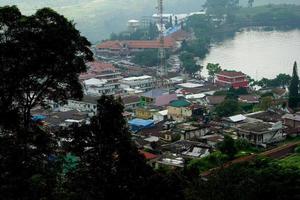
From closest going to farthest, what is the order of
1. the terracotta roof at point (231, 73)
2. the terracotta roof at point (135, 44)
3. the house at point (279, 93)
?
the house at point (279, 93) < the terracotta roof at point (231, 73) < the terracotta roof at point (135, 44)

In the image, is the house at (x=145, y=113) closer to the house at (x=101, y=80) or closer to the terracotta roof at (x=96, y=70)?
the house at (x=101, y=80)

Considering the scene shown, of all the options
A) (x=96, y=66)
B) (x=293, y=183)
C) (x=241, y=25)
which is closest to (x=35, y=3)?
(x=241, y=25)

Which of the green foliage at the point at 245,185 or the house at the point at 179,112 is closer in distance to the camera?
the green foliage at the point at 245,185

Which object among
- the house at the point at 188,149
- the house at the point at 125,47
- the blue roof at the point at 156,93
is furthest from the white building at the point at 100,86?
the house at the point at 188,149

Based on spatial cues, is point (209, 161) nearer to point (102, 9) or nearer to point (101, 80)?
point (101, 80)

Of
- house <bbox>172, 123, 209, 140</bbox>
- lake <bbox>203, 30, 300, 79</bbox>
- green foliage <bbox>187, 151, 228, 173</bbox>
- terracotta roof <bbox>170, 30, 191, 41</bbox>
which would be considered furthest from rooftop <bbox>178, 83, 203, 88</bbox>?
terracotta roof <bbox>170, 30, 191, 41</bbox>
